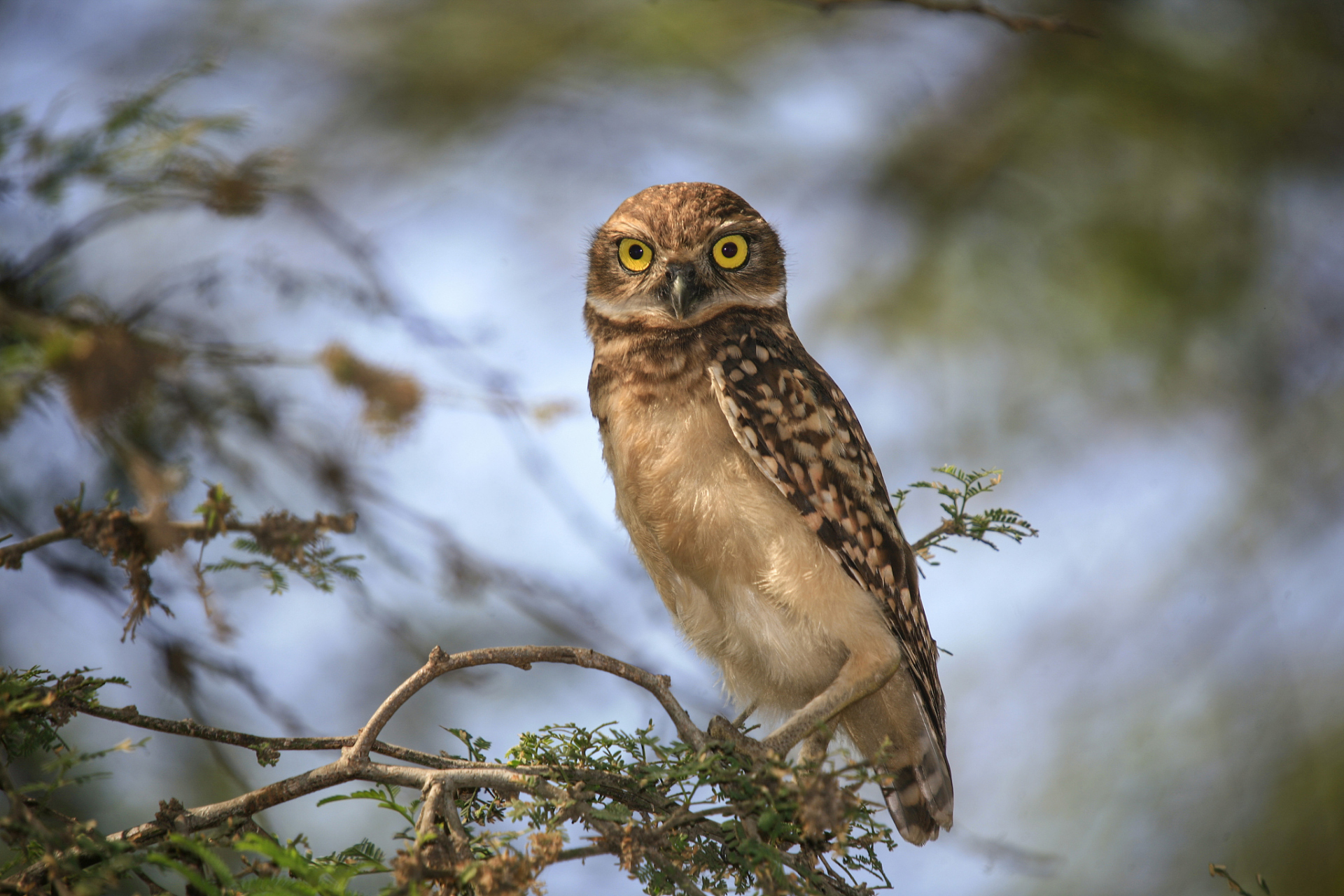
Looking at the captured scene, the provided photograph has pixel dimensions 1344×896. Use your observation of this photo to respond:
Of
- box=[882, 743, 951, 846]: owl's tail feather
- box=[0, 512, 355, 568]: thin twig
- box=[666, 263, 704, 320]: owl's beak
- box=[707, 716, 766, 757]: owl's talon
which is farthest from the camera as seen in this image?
box=[666, 263, 704, 320]: owl's beak

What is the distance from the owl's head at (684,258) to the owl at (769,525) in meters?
0.01

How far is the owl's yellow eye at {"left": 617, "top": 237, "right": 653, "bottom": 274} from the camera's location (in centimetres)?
253

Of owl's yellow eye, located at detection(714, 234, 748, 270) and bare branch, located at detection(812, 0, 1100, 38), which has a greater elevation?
bare branch, located at detection(812, 0, 1100, 38)

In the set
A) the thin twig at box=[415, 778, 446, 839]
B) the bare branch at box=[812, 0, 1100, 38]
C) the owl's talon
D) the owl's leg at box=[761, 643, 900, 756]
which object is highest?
the bare branch at box=[812, 0, 1100, 38]

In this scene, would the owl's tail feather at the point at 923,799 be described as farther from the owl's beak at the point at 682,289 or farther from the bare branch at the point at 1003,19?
the bare branch at the point at 1003,19

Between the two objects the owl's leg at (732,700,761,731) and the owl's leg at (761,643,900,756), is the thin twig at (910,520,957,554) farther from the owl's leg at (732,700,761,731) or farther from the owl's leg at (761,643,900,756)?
the owl's leg at (732,700,761,731)

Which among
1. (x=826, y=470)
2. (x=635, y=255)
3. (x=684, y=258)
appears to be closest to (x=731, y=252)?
(x=684, y=258)

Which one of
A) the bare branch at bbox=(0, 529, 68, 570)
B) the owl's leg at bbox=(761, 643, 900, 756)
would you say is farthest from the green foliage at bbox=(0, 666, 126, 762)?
the owl's leg at bbox=(761, 643, 900, 756)

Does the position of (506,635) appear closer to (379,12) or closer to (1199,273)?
(379,12)

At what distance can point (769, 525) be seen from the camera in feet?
6.74

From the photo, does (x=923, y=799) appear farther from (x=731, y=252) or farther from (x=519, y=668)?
(x=731, y=252)

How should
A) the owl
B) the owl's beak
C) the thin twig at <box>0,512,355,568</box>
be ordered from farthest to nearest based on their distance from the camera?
the owl's beak → the owl → the thin twig at <box>0,512,355,568</box>

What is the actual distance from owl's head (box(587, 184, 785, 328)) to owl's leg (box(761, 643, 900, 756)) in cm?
100

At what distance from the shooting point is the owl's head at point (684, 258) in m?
2.43
